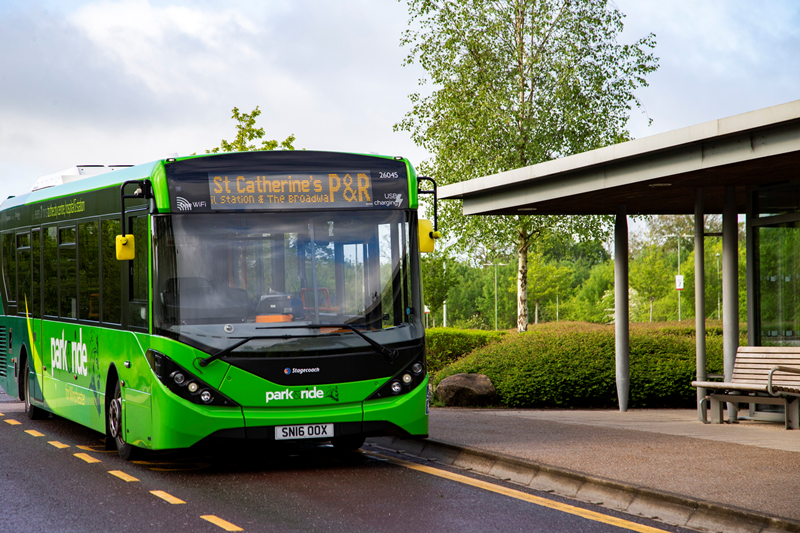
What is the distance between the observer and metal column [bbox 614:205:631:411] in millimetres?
14938

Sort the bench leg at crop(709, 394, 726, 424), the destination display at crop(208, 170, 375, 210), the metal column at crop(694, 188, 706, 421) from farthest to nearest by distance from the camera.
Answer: the metal column at crop(694, 188, 706, 421), the bench leg at crop(709, 394, 726, 424), the destination display at crop(208, 170, 375, 210)

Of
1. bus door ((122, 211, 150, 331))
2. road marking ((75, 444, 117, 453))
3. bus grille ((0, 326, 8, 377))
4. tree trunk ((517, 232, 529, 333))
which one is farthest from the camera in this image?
tree trunk ((517, 232, 529, 333))

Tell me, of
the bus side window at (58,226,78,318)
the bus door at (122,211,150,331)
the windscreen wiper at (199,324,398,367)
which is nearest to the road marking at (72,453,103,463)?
the bus door at (122,211,150,331)

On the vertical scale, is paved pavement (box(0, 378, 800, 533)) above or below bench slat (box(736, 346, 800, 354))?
below

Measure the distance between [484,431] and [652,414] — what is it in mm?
4153

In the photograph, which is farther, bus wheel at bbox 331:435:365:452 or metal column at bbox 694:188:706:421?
metal column at bbox 694:188:706:421

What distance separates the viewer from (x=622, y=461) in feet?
28.3

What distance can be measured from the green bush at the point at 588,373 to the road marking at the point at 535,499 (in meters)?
6.67

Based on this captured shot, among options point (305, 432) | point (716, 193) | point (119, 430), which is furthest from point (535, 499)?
point (716, 193)

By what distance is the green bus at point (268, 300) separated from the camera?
336 inches

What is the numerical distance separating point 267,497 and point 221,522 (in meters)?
1.01

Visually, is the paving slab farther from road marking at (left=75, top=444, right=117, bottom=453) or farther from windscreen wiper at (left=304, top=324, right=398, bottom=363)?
road marking at (left=75, top=444, right=117, bottom=453)

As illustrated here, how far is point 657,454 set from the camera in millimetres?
9078

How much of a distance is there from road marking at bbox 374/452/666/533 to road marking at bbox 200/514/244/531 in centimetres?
227
